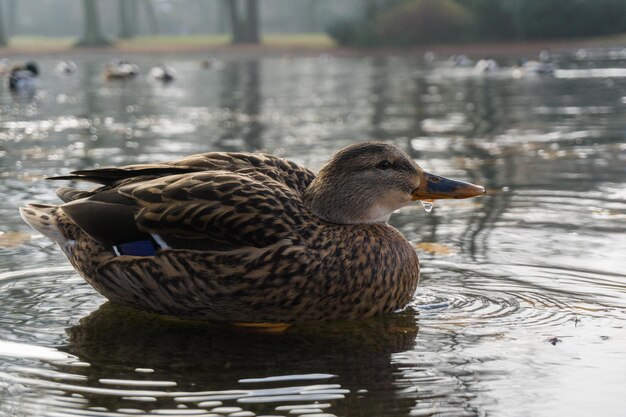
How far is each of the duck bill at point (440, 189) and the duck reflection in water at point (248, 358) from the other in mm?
589

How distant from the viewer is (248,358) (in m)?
4.24

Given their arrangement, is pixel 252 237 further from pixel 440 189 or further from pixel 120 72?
pixel 120 72

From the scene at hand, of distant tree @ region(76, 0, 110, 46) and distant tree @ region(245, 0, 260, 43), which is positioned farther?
distant tree @ region(76, 0, 110, 46)

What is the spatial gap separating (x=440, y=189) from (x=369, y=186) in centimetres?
35

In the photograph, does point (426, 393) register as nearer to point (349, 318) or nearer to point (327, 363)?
point (327, 363)

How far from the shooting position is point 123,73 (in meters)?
30.2

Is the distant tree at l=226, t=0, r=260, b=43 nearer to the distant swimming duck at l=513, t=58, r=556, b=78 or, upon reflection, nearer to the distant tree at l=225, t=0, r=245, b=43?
the distant tree at l=225, t=0, r=245, b=43

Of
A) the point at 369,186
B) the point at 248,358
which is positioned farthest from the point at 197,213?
the point at 369,186

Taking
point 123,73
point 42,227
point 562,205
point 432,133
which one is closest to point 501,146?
point 432,133

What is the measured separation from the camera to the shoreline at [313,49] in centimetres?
4528

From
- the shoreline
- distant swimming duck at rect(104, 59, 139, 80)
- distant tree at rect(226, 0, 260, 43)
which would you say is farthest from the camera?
distant tree at rect(226, 0, 260, 43)

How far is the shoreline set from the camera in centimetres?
4528

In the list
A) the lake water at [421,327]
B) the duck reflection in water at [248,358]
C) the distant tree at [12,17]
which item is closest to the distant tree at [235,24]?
the distant tree at [12,17]

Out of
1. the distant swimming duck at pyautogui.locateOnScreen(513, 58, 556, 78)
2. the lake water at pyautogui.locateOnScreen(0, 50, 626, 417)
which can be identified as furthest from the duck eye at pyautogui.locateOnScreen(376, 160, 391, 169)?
the distant swimming duck at pyautogui.locateOnScreen(513, 58, 556, 78)
